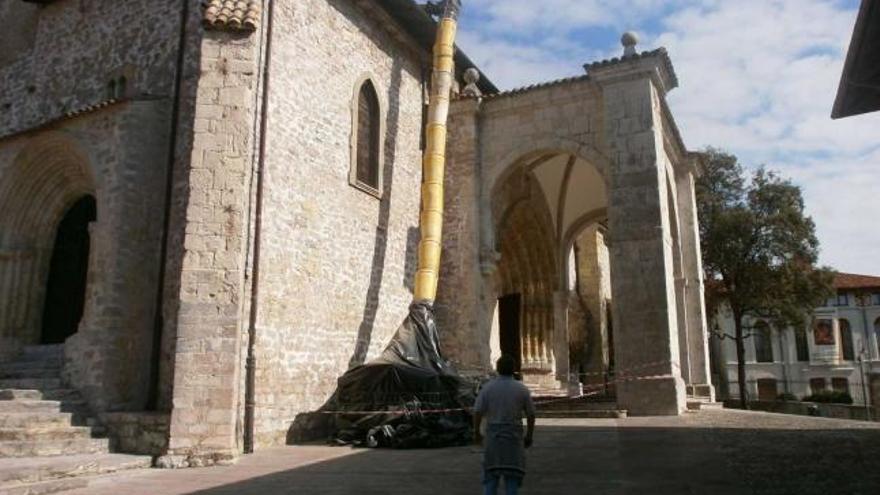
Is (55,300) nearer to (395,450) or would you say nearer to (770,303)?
(395,450)

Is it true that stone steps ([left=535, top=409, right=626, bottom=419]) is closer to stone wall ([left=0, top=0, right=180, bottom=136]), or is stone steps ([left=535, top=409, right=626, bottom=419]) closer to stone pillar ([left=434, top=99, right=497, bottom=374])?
stone pillar ([left=434, top=99, right=497, bottom=374])

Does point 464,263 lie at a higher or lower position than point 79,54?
lower

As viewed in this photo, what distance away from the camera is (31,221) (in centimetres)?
1156

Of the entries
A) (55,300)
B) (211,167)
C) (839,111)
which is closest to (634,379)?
(839,111)

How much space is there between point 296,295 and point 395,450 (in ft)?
9.57

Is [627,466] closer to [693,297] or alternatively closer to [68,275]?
[68,275]

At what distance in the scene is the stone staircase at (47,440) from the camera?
6.75 m

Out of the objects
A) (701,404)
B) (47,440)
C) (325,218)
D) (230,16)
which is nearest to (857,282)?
(701,404)

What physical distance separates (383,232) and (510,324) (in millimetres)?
7294

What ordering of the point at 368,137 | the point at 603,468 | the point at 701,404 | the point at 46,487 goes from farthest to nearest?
the point at 701,404 < the point at 368,137 < the point at 603,468 < the point at 46,487

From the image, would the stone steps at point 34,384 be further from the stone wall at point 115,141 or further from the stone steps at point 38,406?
the stone steps at point 38,406

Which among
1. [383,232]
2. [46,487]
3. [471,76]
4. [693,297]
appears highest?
[471,76]

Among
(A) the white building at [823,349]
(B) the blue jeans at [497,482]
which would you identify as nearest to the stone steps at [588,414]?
(B) the blue jeans at [497,482]

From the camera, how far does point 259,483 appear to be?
6605 millimetres
